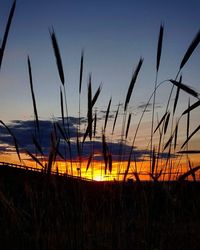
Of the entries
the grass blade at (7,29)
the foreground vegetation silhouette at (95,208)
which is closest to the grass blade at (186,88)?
the foreground vegetation silhouette at (95,208)

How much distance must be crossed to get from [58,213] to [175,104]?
4.47ft

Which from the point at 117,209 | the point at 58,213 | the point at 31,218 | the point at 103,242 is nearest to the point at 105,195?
the point at 117,209

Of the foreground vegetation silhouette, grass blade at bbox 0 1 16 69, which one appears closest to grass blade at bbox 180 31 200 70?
the foreground vegetation silhouette

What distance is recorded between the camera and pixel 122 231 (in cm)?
319

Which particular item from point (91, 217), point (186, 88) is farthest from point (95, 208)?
point (186, 88)

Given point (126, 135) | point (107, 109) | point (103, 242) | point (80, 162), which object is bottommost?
point (103, 242)

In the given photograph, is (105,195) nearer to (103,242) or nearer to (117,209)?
(117,209)

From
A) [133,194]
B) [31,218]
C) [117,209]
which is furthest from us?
[133,194]

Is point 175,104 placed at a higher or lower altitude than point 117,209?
higher

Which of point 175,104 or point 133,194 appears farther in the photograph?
point 133,194

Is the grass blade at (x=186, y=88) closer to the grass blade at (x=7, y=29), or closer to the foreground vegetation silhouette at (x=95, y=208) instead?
the foreground vegetation silhouette at (x=95, y=208)

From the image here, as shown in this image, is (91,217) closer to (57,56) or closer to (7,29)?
(57,56)

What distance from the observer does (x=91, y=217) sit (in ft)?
11.0

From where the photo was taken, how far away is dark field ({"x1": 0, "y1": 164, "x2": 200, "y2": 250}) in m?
2.71
